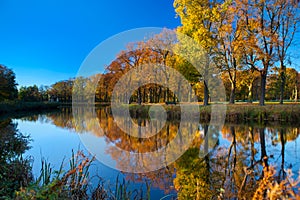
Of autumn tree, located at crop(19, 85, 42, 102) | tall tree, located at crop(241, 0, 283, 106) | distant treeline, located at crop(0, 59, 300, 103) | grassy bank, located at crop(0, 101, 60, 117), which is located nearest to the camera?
tall tree, located at crop(241, 0, 283, 106)

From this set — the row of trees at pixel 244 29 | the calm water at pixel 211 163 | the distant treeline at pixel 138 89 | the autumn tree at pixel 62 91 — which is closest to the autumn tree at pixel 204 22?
the row of trees at pixel 244 29

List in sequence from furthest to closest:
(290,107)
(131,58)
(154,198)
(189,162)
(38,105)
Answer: (38,105)
(131,58)
(290,107)
(189,162)
(154,198)

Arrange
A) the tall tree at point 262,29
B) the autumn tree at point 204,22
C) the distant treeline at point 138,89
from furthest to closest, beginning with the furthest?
the distant treeline at point 138,89 → the autumn tree at point 204,22 → the tall tree at point 262,29

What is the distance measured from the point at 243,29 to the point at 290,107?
7.39 m

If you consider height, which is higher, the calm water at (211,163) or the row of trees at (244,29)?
the row of trees at (244,29)

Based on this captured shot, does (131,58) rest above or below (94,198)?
A: above

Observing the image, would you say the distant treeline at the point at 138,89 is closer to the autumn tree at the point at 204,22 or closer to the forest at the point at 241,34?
the forest at the point at 241,34

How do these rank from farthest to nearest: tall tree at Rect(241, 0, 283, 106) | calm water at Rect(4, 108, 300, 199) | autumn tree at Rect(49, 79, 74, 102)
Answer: autumn tree at Rect(49, 79, 74, 102), tall tree at Rect(241, 0, 283, 106), calm water at Rect(4, 108, 300, 199)

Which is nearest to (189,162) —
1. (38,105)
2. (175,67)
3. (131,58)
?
(175,67)

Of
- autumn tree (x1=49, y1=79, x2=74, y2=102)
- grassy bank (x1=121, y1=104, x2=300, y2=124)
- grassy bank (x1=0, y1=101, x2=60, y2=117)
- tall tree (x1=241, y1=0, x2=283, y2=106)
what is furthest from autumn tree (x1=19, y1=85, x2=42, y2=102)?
tall tree (x1=241, y1=0, x2=283, y2=106)

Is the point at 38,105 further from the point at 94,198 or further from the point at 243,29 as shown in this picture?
the point at 94,198

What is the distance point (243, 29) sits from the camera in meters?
18.1

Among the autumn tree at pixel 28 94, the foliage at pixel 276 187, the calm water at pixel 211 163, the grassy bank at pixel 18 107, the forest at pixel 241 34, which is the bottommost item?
the calm water at pixel 211 163

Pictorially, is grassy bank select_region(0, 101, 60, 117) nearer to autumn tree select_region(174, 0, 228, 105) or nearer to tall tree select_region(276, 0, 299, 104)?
autumn tree select_region(174, 0, 228, 105)
